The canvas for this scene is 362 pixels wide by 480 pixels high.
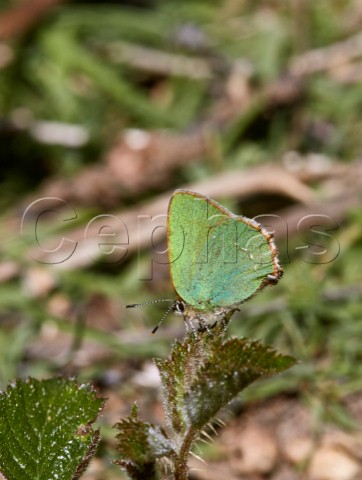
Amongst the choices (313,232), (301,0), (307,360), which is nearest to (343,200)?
(313,232)

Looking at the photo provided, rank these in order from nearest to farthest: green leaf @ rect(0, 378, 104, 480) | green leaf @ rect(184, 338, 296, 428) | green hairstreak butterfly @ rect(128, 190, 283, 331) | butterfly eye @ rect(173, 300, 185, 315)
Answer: green leaf @ rect(184, 338, 296, 428), green leaf @ rect(0, 378, 104, 480), green hairstreak butterfly @ rect(128, 190, 283, 331), butterfly eye @ rect(173, 300, 185, 315)

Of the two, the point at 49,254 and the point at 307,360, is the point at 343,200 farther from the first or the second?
the point at 49,254

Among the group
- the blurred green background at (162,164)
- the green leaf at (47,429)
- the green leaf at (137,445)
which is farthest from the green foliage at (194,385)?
the blurred green background at (162,164)

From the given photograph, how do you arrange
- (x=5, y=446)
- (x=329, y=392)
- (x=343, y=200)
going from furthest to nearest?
1. (x=343, y=200)
2. (x=329, y=392)
3. (x=5, y=446)

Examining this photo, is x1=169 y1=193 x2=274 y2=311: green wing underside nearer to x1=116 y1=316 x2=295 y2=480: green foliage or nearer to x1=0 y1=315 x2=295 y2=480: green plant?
x1=0 y1=315 x2=295 y2=480: green plant

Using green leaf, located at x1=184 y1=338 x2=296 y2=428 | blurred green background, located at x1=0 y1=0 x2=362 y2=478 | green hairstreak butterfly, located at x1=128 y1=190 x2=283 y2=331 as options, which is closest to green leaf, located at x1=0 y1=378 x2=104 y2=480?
green leaf, located at x1=184 y1=338 x2=296 y2=428

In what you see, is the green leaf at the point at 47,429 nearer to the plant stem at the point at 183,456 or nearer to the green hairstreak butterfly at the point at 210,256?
the plant stem at the point at 183,456
